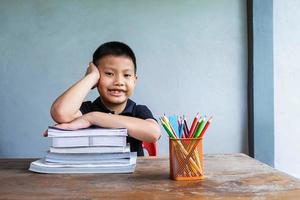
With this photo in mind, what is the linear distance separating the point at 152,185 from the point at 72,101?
1.87ft

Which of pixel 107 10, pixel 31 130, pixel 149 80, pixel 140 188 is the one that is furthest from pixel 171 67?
pixel 140 188

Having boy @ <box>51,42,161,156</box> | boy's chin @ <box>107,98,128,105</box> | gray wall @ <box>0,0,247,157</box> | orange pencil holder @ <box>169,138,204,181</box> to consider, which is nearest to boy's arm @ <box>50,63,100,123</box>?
boy @ <box>51,42,161,156</box>

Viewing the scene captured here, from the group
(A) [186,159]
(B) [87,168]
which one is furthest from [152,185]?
(B) [87,168]

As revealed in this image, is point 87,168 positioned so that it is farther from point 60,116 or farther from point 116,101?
point 116,101

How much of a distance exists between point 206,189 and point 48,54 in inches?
88.7

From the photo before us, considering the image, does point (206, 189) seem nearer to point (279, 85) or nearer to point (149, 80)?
point (149, 80)

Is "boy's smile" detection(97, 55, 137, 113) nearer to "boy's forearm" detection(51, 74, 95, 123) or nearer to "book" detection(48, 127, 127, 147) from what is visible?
"boy's forearm" detection(51, 74, 95, 123)

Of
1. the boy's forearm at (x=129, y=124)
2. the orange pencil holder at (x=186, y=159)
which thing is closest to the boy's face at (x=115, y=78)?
the boy's forearm at (x=129, y=124)

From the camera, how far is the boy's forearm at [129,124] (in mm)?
1260

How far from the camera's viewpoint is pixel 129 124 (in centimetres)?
133

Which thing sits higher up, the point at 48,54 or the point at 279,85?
the point at 48,54

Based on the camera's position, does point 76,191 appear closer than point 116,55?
Yes

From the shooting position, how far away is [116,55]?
5.61ft

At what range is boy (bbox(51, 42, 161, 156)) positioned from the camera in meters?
1.27
